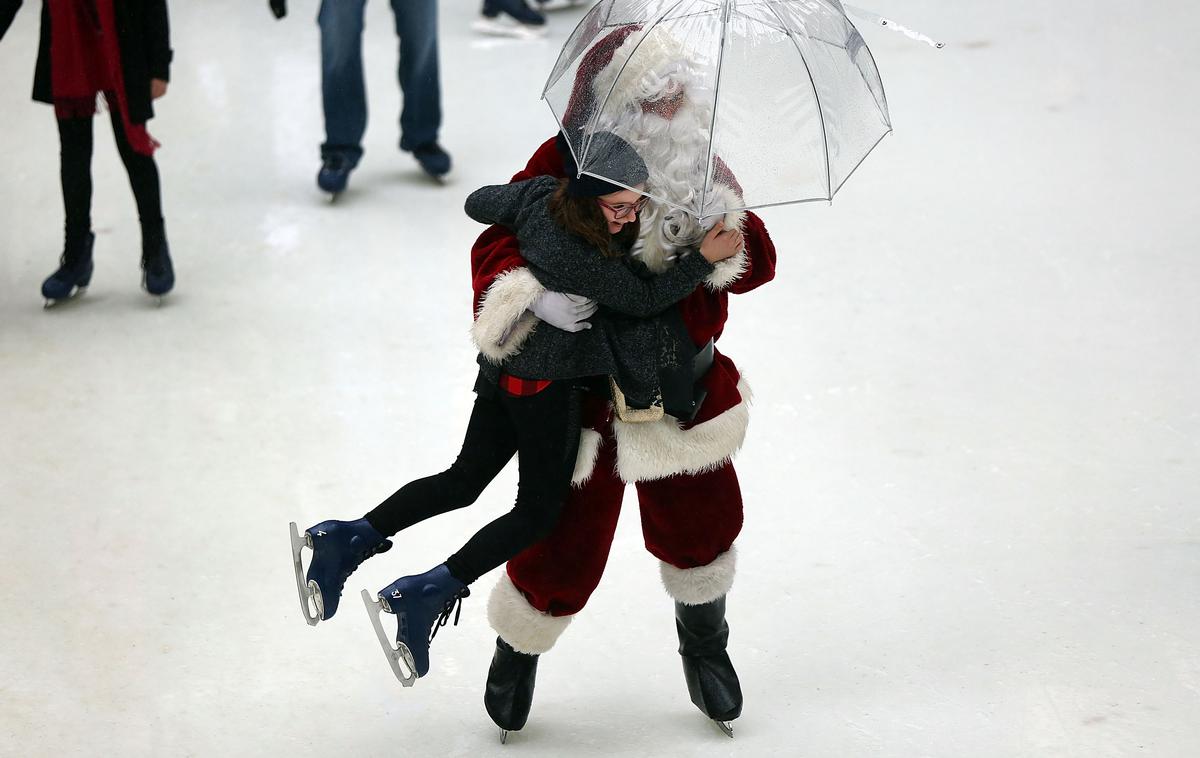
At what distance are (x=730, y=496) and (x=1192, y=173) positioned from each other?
288 cm

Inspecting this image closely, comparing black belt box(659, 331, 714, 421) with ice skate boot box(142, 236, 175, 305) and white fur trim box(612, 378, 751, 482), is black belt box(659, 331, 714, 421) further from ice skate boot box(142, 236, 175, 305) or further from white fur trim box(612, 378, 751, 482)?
ice skate boot box(142, 236, 175, 305)

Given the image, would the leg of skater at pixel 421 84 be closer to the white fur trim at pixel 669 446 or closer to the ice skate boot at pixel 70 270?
the ice skate boot at pixel 70 270

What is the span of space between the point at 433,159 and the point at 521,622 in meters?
2.64

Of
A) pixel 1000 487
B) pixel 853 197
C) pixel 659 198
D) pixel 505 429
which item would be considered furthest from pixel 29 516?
pixel 853 197

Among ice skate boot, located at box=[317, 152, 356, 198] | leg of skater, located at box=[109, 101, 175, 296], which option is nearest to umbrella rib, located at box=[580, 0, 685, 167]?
leg of skater, located at box=[109, 101, 175, 296]

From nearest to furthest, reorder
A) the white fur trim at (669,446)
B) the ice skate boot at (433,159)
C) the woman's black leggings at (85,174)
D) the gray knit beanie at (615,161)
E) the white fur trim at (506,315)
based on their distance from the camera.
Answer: the gray knit beanie at (615,161) < the white fur trim at (506,315) < the white fur trim at (669,446) < the woman's black leggings at (85,174) < the ice skate boot at (433,159)

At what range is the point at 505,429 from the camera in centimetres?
196

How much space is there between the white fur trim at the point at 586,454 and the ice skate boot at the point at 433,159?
104 inches

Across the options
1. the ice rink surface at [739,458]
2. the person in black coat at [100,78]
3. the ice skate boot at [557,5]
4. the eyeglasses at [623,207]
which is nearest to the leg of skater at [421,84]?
the ice rink surface at [739,458]

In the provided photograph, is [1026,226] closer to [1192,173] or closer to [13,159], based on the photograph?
[1192,173]

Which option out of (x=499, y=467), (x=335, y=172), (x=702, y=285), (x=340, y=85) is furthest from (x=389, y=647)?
(x=340, y=85)

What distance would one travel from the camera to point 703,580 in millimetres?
2107

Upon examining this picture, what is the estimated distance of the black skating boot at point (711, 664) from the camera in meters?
2.17

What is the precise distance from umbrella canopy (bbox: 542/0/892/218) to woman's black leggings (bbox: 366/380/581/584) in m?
0.36
